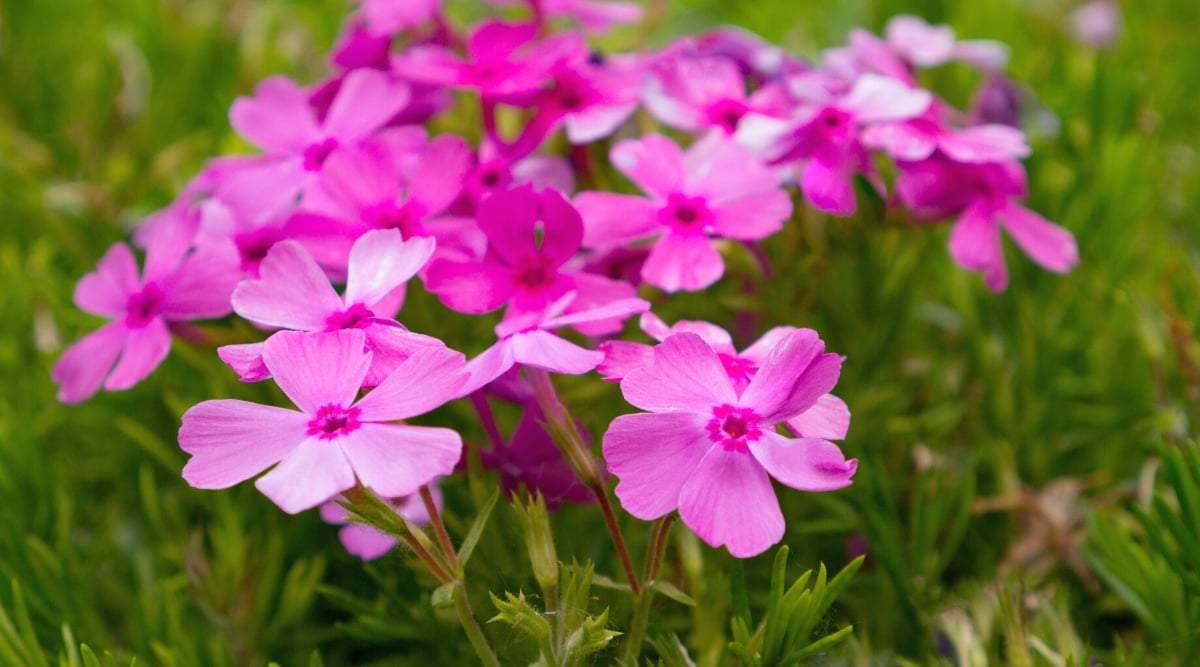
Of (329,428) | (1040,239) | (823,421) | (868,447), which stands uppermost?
(329,428)

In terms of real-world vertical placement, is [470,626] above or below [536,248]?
below

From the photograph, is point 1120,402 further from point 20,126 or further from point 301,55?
point 20,126

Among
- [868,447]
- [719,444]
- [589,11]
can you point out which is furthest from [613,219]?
[589,11]

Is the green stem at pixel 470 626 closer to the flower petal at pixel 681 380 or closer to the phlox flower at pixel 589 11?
the flower petal at pixel 681 380

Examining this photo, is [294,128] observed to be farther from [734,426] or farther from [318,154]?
[734,426]

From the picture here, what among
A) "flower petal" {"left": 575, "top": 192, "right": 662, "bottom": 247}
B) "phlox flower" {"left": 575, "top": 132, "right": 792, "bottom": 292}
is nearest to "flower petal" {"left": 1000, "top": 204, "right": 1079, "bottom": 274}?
"phlox flower" {"left": 575, "top": 132, "right": 792, "bottom": 292}

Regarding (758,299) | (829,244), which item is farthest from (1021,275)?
(758,299)

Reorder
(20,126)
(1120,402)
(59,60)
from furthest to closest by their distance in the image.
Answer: (59,60) < (20,126) < (1120,402)
